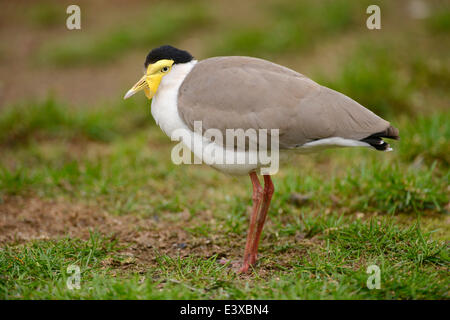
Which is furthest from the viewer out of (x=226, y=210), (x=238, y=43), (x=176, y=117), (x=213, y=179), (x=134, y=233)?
(x=238, y=43)

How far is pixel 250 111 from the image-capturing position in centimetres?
320

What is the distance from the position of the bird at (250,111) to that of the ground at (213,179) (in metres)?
0.59

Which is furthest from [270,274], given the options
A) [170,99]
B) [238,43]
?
[238,43]

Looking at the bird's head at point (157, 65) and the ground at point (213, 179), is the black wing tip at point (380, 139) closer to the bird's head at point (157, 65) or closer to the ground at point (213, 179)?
the ground at point (213, 179)

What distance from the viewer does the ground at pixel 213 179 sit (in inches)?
128

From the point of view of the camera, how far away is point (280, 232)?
13.3 feet

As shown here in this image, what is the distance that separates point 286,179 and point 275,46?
3.28 metres

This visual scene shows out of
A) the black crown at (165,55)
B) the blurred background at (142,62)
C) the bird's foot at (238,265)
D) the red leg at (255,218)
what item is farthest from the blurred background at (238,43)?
the bird's foot at (238,265)

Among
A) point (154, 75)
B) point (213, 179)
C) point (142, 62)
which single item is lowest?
point (213, 179)

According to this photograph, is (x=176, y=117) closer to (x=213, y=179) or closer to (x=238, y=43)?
(x=213, y=179)

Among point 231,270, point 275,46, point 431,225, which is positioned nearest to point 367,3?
point 275,46

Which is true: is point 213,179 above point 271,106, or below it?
below

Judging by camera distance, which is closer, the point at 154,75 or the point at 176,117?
the point at 176,117

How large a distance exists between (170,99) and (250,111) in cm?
59
